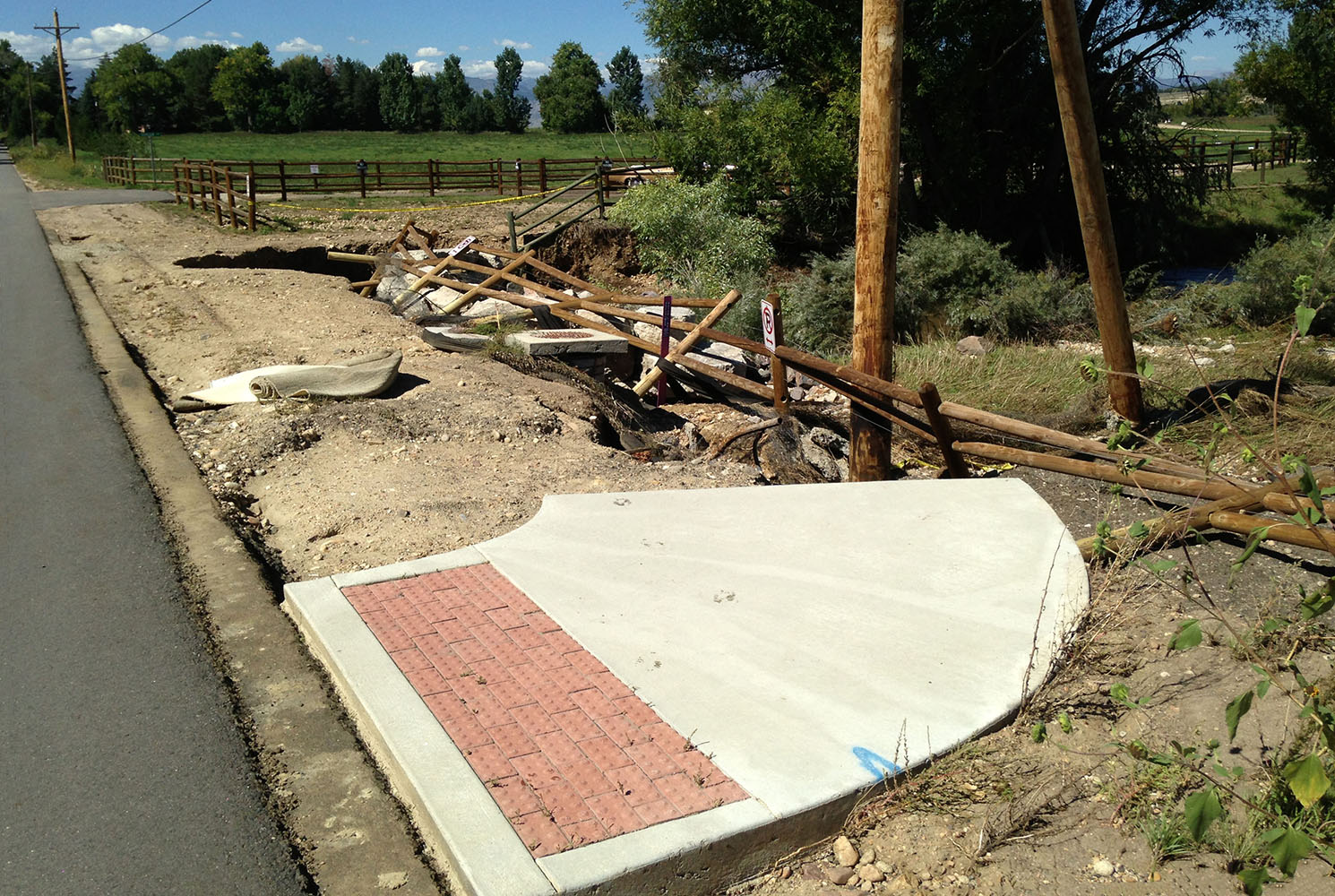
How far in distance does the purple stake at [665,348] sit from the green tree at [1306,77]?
20124 millimetres

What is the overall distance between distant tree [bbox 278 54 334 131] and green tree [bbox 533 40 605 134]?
85.5 ft

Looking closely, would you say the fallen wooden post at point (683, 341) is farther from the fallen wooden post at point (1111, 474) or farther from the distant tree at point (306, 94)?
the distant tree at point (306, 94)

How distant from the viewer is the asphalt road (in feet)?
11.6

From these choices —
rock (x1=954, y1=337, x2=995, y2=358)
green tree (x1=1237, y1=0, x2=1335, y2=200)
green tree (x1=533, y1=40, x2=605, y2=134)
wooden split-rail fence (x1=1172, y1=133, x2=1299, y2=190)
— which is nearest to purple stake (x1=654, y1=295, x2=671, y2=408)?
rock (x1=954, y1=337, x2=995, y2=358)

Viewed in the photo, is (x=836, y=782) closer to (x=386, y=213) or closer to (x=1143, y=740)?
(x=1143, y=740)

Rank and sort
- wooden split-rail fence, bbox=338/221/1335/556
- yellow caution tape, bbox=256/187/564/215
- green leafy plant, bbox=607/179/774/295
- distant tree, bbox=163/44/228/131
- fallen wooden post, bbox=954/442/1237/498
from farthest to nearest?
Result: 1. distant tree, bbox=163/44/228/131
2. yellow caution tape, bbox=256/187/564/215
3. green leafy plant, bbox=607/179/774/295
4. fallen wooden post, bbox=954/442/1237/498
5. wooden split-rail fence, bbox=338/221/1335/556

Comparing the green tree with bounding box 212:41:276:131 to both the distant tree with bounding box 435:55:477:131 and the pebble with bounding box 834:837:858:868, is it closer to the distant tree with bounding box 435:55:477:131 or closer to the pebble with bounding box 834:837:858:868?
the distant tree with bounding box 435:55:477:131

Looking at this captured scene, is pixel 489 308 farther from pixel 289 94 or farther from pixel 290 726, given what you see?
pixel 289 94

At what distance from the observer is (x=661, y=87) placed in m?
23.6

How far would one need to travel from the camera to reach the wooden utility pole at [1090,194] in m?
7.78

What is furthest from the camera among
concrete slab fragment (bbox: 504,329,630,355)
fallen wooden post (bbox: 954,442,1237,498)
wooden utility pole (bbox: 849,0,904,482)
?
concrete slab fragment (bbox: 504,329,630,355)

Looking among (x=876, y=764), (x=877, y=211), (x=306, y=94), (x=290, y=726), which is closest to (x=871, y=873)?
(x=876, y=764)

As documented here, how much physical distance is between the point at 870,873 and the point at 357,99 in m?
135

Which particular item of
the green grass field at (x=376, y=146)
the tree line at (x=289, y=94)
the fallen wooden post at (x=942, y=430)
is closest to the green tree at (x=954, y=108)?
the fallen wooden post at (x=942, y=430)
